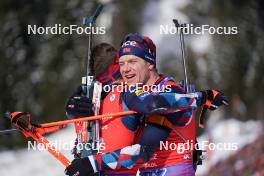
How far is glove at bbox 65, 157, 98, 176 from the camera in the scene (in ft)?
17.1

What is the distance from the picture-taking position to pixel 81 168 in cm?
522

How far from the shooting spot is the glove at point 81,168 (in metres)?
5.21

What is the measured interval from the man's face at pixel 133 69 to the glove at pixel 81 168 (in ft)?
2.23

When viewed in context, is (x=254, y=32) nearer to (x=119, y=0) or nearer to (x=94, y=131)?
(x=119, y=0)

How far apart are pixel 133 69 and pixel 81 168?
0.83 m

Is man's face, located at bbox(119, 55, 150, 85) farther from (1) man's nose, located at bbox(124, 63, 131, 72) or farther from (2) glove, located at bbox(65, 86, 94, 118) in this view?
(2) glove, located at bbox(65, 86, 94, 118)

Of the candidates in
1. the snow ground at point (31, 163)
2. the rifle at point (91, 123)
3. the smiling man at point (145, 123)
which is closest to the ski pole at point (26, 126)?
the rifle at point (91, 123)

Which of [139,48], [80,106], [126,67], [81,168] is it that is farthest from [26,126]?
[139,48]

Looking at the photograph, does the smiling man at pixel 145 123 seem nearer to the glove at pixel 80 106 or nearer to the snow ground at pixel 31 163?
the glove at pixel 80 106

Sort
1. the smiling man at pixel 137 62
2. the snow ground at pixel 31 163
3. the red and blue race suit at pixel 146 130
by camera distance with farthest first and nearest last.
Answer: the snow ground at pixel 31 163 → the smiling man at pixel 137 62 → the red and blue race suit at pixel 146 130

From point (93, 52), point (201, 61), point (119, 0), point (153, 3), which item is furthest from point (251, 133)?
point (93, 52)

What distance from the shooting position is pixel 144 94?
5223mm
